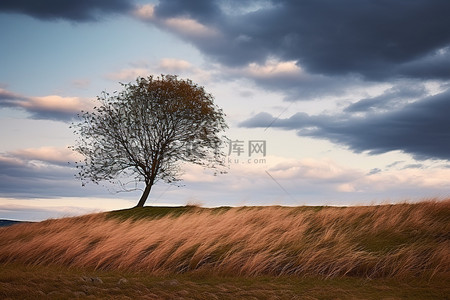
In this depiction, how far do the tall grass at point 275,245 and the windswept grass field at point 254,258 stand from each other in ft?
0.09

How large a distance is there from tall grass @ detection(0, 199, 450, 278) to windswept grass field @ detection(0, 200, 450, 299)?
0.09ft

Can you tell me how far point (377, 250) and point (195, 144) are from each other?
1705cm

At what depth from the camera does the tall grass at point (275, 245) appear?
32.0 ft

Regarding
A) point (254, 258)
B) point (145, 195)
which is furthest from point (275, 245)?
point (145, 195)

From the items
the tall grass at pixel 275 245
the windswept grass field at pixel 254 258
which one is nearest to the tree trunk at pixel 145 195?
the tall grass at pixel 275 245

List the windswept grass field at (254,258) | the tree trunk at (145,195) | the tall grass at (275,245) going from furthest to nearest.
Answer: the tree trunk at (145,195), the tall grass at (275,245), the windswept grass field at (254,258)

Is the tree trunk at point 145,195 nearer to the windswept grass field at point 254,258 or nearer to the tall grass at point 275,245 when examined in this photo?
the tall grass at point 275,245

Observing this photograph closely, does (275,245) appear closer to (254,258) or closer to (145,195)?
(254,258)

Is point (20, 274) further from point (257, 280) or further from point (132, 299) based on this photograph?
point (257, 280)

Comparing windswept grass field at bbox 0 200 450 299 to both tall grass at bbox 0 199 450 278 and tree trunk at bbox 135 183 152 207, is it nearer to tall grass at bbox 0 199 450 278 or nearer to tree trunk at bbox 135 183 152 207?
tall grass at bbox 0 199 450 278

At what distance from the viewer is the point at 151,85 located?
2636 centimetres

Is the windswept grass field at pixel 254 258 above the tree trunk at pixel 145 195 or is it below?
below

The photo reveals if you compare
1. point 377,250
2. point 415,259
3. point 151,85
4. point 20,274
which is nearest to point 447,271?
point 415,259

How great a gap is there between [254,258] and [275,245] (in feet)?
3.90
